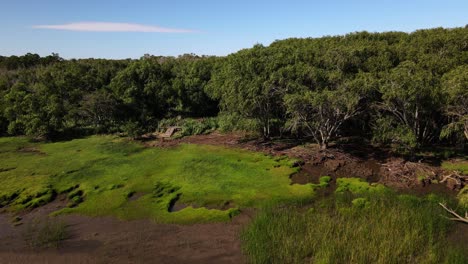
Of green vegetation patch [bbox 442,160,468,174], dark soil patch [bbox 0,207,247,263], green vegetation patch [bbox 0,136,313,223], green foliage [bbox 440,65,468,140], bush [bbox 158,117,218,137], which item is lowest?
dark soil patch [bbox 0,207,247,263]

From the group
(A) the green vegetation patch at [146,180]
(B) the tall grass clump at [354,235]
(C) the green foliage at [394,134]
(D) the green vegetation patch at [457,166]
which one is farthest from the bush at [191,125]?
(D) the green vegetation patch at [457,166]

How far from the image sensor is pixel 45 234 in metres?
19.3

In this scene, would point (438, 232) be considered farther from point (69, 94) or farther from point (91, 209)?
point (69, 94)

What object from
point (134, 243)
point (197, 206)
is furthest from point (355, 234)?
point (134, 243)

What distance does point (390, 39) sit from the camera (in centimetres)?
4812

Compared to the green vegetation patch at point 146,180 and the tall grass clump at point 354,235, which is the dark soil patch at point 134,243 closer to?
the green vegetation patch at point 146,180

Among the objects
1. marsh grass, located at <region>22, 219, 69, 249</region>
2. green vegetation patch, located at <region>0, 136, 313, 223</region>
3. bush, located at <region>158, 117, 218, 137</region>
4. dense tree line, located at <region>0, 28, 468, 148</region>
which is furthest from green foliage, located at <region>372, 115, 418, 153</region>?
marsh grass, located at <region>22, 219, 69, 249</region>

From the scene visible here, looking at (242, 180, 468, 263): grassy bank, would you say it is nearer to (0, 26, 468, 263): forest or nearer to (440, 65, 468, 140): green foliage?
(0, 26, 468, 263): forest

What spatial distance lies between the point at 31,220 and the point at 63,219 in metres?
2.14

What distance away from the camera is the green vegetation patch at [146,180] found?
2312 cm

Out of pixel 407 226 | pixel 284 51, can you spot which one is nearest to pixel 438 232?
pixel 407 226

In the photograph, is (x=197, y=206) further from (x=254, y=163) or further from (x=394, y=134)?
(x=394, y=134)

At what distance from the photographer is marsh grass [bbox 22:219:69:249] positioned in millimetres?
18641

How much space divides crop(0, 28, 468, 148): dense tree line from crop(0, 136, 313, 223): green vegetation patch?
5.50 meters
